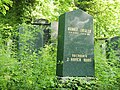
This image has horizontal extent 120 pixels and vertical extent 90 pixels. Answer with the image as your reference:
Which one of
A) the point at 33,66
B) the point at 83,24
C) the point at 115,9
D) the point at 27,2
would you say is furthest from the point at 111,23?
the point at 33,66

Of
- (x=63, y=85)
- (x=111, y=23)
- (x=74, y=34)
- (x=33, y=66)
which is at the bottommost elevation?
(x=63, y=85)

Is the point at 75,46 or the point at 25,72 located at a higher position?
the point at 75,46

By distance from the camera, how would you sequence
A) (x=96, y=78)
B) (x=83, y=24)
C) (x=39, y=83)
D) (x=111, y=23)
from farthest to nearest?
(x=111, y=23) < (x=83, y=24) < (x=96, y=78) < (x=39, y=83)

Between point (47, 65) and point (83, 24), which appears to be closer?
point (47, 65)

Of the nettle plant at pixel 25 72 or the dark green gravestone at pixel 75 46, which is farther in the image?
the dark green gravestone at pixel 75 46

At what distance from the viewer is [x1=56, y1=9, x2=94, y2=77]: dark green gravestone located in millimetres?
6660

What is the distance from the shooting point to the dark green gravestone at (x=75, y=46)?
21.9ft

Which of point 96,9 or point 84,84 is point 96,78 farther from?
point 96,9

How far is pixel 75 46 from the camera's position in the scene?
679 centimetres

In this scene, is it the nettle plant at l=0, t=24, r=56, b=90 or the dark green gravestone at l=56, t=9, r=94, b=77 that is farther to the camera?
the dark green gravestone at l=56, t=9, r=94, b=77

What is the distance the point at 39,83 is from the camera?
5734 mm

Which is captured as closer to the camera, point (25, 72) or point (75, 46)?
point (25, 72)

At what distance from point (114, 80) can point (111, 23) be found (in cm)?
1330

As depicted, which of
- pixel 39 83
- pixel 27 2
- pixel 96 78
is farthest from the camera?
pixel 27 2
